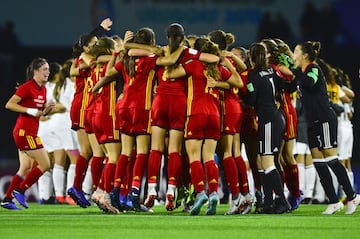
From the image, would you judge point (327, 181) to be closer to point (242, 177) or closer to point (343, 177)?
point (343, 177)

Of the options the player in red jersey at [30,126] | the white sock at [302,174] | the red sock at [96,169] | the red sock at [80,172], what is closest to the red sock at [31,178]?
the player in red jersey at [30,126]

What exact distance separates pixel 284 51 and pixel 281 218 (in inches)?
107

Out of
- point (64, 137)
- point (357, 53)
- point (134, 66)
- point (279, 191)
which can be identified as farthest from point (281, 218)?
point (357, 53)

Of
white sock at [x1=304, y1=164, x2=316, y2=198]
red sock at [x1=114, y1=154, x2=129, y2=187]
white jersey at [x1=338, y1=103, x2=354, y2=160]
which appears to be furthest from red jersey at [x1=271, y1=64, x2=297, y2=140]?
white jersey at [x1=338, y1=103, x2=354, y2=160]

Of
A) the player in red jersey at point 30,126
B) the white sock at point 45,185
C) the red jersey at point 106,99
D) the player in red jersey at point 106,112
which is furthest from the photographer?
the white sock at point 45,185

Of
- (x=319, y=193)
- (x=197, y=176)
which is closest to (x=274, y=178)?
(x=197, y=176)

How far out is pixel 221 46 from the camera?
13125 millimetres

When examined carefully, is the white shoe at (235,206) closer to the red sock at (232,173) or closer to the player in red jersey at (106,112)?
the red sock at (232,173)

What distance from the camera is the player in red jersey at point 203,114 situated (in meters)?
12.7

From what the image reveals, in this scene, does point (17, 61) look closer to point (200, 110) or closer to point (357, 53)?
point (357, 53)

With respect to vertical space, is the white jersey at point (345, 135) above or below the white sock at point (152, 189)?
above

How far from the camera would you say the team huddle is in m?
12.8

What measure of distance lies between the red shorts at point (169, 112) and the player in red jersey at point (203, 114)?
0.39 ft

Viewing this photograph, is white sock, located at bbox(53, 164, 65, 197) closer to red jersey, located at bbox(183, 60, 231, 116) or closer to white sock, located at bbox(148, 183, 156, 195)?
white sock, located at bbox(148, 183, 156, 195)
